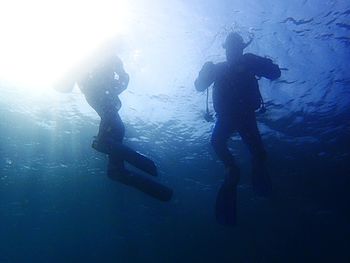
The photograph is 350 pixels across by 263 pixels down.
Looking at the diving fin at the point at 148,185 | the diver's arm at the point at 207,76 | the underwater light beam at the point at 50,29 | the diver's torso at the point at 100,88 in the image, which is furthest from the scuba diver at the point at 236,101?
the underwater light beam at the point at 50,29

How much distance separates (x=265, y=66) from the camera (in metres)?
7.85

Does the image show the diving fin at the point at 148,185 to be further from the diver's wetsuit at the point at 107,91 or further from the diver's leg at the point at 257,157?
the diver's leg at the point at 257,157

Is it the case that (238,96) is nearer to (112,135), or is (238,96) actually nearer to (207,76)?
(207,76)

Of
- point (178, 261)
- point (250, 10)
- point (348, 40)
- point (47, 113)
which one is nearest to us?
point (250, 10)

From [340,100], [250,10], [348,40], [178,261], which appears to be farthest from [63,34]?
[178,261]

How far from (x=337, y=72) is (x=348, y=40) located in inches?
59.6

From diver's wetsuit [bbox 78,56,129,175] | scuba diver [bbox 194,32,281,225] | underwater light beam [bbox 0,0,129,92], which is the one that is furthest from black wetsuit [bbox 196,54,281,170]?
underwater light beam [bbox 0,0,129,92]

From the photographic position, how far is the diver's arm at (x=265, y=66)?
7.85 m

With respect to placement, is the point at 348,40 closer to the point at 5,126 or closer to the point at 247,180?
the point at 247,180

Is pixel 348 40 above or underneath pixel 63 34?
above

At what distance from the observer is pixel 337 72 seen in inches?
480

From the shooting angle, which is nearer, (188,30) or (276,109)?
(188,30)

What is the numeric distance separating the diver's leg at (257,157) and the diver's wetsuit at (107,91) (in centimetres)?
292

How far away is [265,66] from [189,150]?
9.86m
